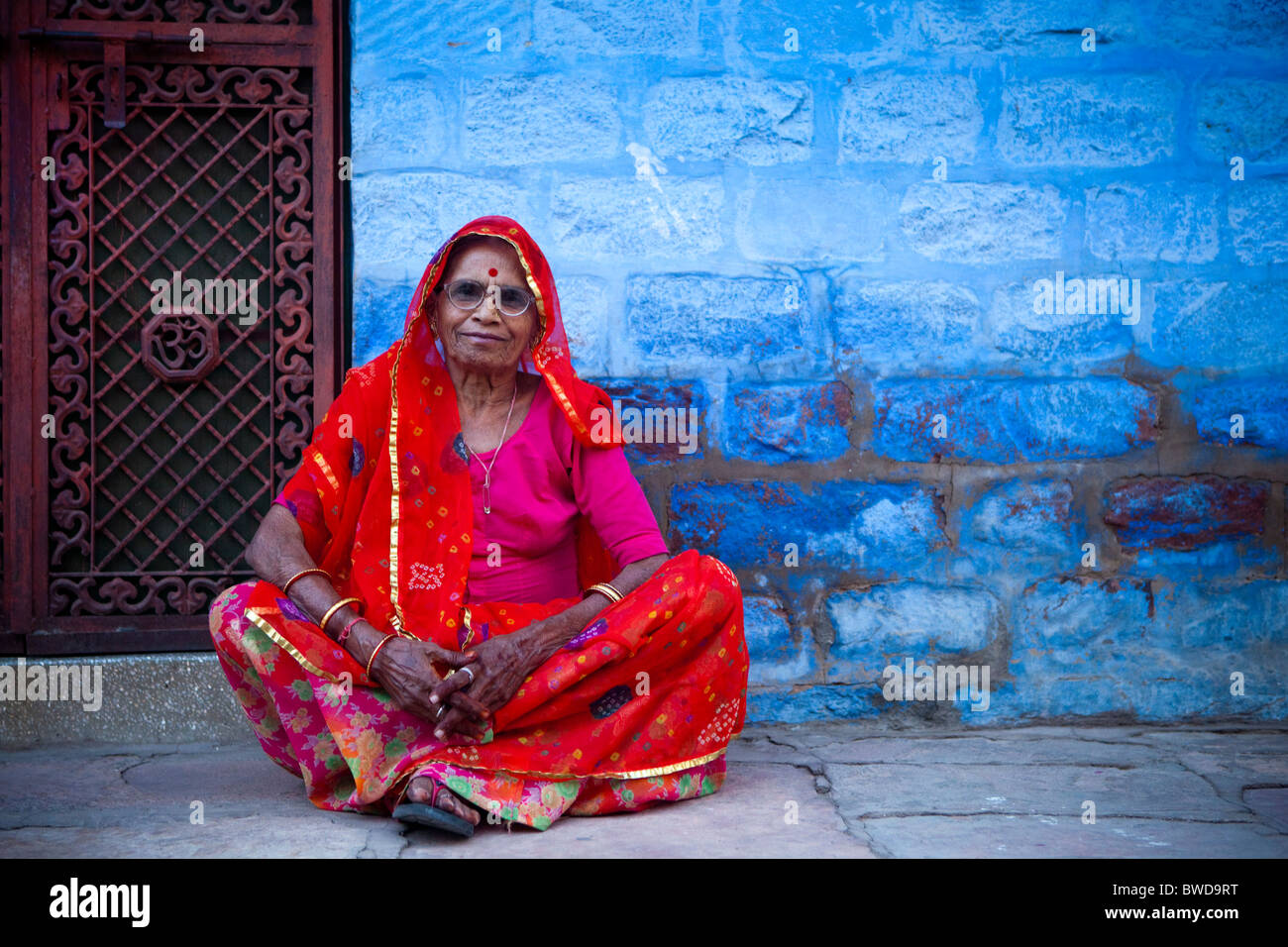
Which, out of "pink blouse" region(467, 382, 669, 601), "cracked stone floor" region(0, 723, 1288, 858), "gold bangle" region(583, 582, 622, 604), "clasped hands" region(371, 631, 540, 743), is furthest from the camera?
"pink blouse" region(467, 382, 669, 601)

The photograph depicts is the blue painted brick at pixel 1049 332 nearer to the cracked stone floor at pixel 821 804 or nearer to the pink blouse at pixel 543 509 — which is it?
the cracked stone floor at pixel 821 804

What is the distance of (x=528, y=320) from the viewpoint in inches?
112

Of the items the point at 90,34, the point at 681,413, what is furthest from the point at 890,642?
the point at 90,34

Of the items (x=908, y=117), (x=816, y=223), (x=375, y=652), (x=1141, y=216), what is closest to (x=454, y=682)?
Answer: (x=375, y=652)

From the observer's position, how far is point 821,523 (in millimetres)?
3332

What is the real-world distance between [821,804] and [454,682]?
2.88 ft

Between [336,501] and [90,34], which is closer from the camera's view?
[336,501]

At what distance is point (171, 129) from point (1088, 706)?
324cm

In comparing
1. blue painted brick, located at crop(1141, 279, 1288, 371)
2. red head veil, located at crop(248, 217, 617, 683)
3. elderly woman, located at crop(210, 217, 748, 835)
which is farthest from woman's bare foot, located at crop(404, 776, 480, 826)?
blue painted brick, located at crop(1141, 279, 1288, 371)

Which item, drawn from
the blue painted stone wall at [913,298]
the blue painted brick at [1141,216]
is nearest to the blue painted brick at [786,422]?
the blue painted stone wall at [913,298]

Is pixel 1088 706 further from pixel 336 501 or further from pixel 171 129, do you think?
pixel 171 129

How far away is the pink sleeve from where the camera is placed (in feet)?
8.96

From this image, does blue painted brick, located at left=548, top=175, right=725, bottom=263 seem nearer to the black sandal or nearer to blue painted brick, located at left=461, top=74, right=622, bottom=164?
blue painted brick, located at left=461, top=74, right=622, bottom=164

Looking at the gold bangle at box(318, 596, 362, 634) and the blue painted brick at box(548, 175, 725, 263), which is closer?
the gold bangle at box(318, 596, 362, 634)
